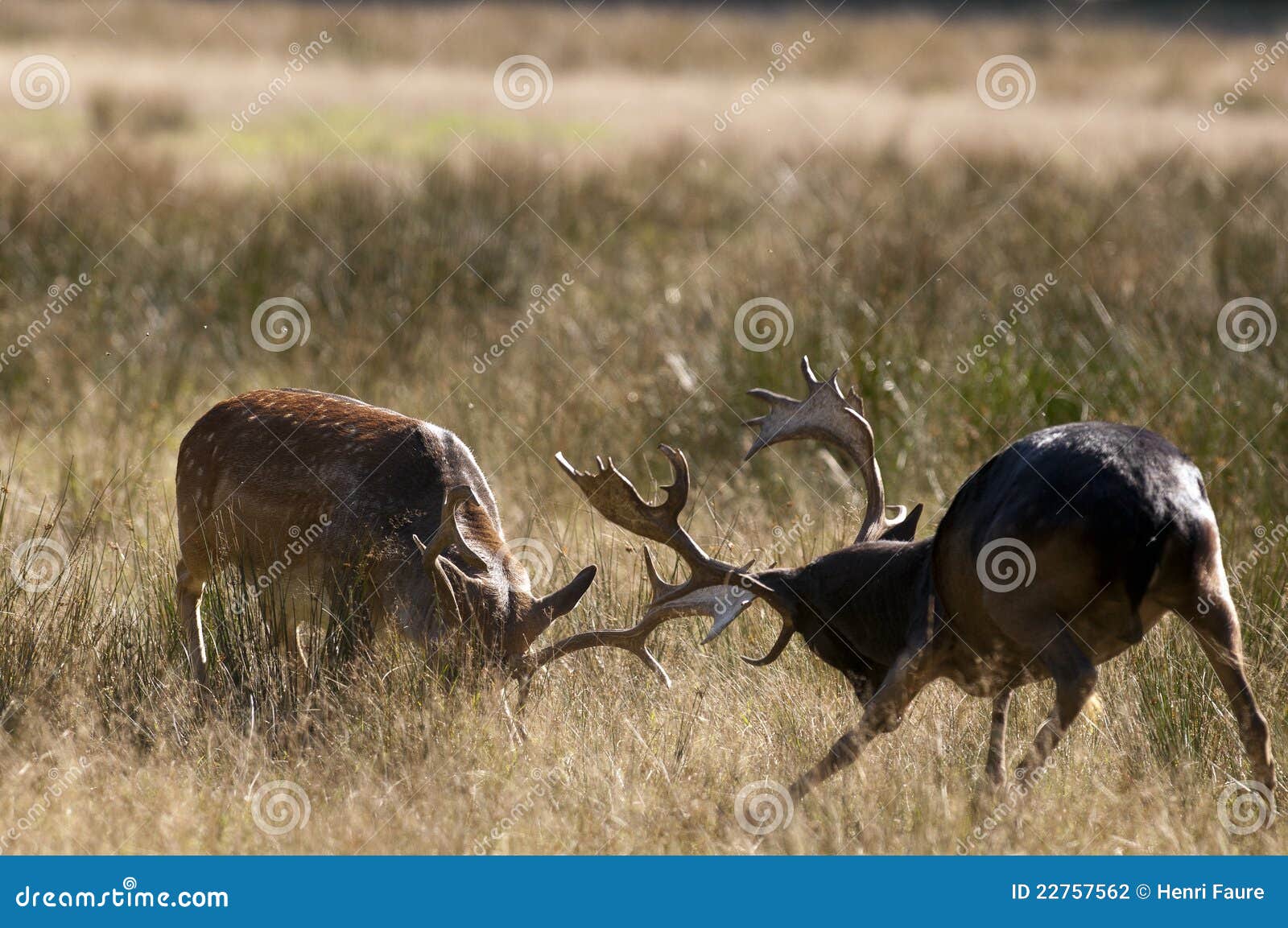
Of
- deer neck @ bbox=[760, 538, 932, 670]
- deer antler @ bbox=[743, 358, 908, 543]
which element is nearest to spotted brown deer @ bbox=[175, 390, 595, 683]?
deer neck @ bbox=[760, 538, 932, 670]

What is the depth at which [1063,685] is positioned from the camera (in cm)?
411

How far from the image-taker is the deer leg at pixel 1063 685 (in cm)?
409

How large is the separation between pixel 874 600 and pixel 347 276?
24.7 ft

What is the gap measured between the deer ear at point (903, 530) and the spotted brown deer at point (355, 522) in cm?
102

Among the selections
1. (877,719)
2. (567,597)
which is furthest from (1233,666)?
(567,597)

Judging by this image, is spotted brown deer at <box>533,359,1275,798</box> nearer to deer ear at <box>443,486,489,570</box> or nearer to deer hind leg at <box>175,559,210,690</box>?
deer ear at <box>443,486,489,570</box>

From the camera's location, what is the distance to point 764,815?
4.49 meters

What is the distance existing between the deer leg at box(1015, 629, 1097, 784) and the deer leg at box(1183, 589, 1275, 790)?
0.98ft

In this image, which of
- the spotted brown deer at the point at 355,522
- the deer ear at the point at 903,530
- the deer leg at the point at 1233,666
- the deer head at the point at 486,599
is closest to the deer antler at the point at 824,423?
the deer ear at the point at 903,530

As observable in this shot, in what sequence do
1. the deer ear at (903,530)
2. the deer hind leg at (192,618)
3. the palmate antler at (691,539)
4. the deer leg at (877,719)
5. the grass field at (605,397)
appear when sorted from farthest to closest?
the deer hind leg at (192,618) < the deer ear at (903,530) < the palmate antler at (691,539) < the grass field at (605,397) < the deer leg at (877,719)

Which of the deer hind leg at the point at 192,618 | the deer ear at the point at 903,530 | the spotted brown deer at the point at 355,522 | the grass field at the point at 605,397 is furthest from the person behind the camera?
the deer hind leg at the point at 192,618

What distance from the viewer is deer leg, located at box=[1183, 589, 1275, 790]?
4.09 m

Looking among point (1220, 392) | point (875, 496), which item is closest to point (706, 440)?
point (1220, 392)

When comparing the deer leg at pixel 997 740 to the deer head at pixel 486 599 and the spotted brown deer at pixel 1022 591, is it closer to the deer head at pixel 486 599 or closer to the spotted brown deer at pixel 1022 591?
the spotted brown deer at pixel 1022 591
